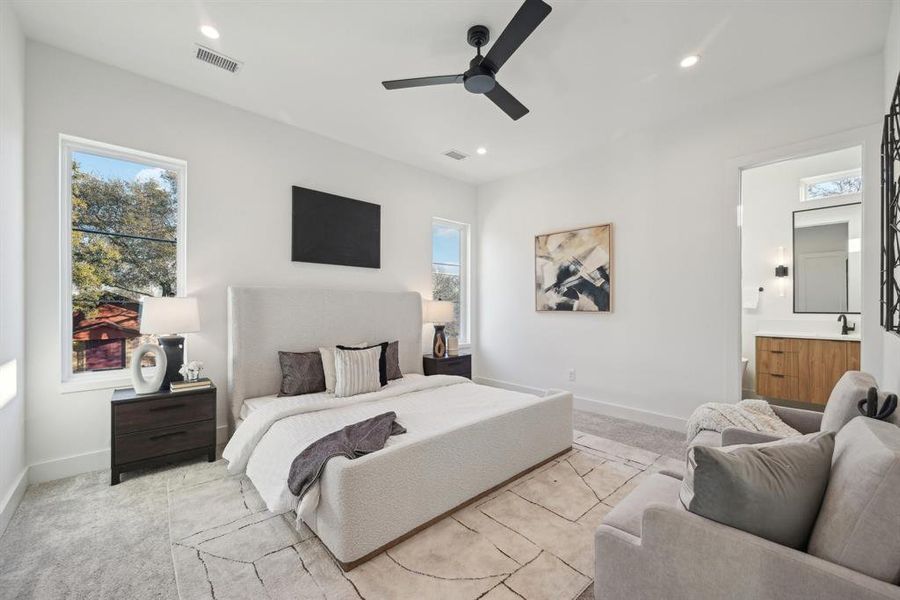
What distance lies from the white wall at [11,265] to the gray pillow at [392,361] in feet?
7.93

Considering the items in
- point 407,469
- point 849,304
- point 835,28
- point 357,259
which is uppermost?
point 835,28

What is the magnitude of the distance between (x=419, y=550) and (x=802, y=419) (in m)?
2.29

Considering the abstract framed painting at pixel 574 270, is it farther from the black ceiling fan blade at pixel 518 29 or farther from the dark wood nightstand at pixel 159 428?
the dark wood nightstand at pixel 159 428

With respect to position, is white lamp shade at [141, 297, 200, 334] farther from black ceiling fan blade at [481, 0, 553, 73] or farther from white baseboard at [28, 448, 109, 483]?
black ceiling fan blade at [481, 0, 553, 73]

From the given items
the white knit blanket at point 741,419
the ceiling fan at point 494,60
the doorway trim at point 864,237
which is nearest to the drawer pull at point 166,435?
the ceiling fan at point 494,60

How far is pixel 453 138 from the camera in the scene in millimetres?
3943

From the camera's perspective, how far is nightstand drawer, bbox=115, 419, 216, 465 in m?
2.54

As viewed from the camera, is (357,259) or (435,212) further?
(435,212)

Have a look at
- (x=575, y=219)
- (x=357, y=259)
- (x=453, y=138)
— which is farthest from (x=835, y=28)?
(x=357, y=259)

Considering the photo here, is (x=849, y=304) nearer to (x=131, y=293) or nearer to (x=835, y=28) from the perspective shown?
(x=835, y=28)

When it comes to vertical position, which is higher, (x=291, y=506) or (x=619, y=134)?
(x=619, y=134)

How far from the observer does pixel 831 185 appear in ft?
14.2

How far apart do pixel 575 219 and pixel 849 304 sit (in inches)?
120

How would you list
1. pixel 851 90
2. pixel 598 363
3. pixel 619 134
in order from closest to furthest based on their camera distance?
pixel 851 90, pixel 619 134, pixel 598 363
